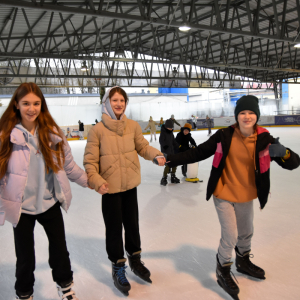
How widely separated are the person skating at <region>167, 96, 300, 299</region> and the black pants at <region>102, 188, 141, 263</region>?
0.55 meters

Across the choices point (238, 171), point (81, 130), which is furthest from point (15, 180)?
point (81, 130)

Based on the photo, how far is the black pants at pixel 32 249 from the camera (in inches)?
65.4

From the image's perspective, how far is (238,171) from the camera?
6.31ft

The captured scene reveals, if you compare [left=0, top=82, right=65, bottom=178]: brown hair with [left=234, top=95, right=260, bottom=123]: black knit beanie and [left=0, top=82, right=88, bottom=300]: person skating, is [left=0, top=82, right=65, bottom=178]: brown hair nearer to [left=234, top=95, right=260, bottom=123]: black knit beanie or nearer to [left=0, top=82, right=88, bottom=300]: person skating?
[left=0, top=82, right=88, bottom=300]: person skating

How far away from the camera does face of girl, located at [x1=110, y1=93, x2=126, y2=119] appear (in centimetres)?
201

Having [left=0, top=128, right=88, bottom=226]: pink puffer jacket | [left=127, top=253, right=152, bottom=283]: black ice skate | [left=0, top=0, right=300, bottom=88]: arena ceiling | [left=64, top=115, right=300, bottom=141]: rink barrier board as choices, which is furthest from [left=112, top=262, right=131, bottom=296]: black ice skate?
[left=64, top=115, right=300, bottom=141]: rink barrier board

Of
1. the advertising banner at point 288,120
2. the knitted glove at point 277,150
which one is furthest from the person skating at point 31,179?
the advertising banner at point 288,120

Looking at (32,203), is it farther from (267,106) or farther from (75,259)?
(267,106)

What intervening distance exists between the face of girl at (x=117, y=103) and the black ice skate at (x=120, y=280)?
102 centimetres

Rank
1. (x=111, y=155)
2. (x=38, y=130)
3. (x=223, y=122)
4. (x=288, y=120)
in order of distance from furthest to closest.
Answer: (x=223, y=122) → (x=288, y=120) → (x=111, y=155) → (x=38, y=130)

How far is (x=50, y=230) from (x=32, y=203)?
0.20m

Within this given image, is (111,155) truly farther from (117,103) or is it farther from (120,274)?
(120,274)

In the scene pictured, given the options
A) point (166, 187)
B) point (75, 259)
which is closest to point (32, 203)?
point (75, 259)

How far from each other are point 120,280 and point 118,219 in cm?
40
